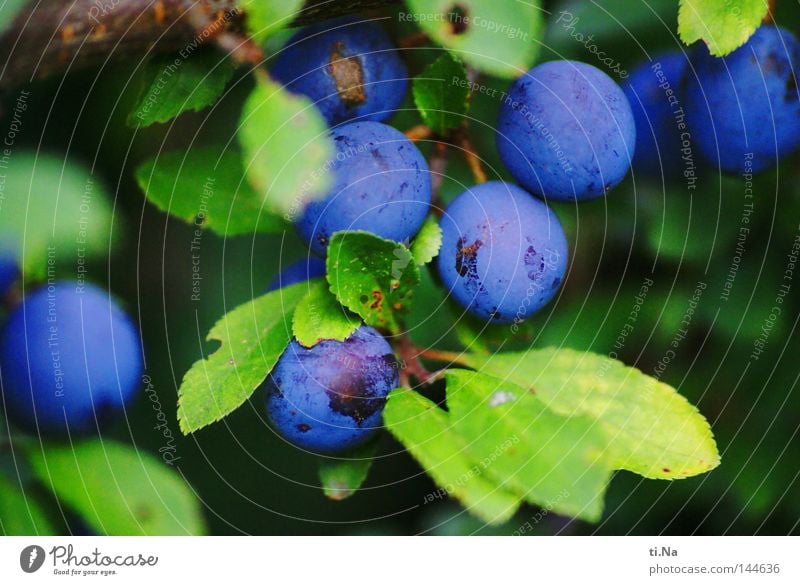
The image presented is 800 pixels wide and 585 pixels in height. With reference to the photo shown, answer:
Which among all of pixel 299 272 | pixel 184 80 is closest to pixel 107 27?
pixel 184 80

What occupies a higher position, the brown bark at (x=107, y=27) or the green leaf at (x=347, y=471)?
the brown bark at (x=107, y=27)

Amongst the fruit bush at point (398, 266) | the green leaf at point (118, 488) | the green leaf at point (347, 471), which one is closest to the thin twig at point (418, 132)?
the fruit bush at point (398, 266)

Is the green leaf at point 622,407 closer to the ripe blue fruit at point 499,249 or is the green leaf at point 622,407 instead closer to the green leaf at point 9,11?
the ripe blue fruit at point 499,249

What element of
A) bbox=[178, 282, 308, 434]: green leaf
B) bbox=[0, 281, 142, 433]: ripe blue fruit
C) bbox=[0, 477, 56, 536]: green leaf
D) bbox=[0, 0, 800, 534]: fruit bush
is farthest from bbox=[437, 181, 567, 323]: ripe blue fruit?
bbox=[0, 477, 56, 536]: green leaf

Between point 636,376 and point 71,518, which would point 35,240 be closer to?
point 71,518
